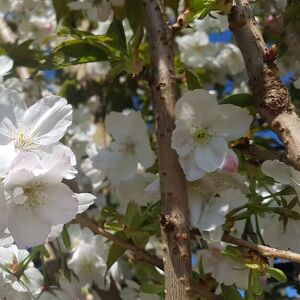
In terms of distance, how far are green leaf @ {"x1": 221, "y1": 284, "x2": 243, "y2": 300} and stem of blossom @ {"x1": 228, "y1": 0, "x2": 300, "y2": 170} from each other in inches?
9.2

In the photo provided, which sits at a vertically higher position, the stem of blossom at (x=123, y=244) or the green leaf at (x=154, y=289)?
the stem of blossom at (x=123, y=244)

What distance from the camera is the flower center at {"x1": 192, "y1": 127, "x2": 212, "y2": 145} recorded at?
0.94 m

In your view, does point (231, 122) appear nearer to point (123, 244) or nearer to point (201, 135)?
point (201, 135)

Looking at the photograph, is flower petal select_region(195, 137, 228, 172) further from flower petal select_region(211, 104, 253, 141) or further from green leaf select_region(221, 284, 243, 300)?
green leaf select_region(221, 284, 243, 300)

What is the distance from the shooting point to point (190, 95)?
36.8 inches

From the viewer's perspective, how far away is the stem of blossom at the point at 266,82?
30.9 inches

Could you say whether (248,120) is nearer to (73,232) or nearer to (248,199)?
(248,199)

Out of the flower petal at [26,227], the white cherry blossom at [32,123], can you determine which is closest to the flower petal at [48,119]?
the white cherry blossom at [32,123]

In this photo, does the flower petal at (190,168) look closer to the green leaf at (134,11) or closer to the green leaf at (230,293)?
the green leaf at (230,293)

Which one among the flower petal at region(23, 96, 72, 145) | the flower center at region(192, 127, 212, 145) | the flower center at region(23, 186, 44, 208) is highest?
the flower petal at region(23, 96, 72, 145)

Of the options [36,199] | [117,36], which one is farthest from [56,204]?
[117,36]

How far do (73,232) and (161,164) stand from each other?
0.62 m

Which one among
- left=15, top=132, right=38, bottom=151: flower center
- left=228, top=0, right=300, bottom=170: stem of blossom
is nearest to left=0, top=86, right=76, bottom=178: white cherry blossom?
left=15, top=132, right=38, bottom=151: flower center

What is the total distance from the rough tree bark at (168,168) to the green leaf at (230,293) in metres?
0.16
